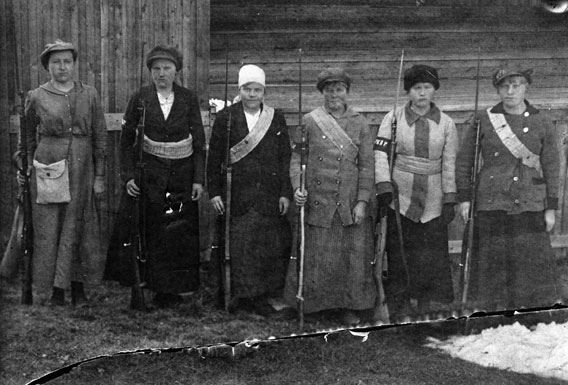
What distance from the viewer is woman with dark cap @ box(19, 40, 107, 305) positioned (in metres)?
5.33

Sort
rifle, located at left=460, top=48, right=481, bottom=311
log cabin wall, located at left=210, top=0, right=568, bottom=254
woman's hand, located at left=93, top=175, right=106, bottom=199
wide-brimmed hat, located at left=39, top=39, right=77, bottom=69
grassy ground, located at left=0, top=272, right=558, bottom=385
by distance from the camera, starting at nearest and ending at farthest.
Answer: grassy ground, located at left=0, top=272, right=558, bottom=385 < wide-brimmed hat, located at left=39, top=39, right=77, bottom=69 < rifle, located at left=460, top=48, right=481, bottom=311 < woman's hand, located at left=93, top=175, right=106, bottom=199 < log cabin wall, located at left=210, top=0, right=568, bottom=254

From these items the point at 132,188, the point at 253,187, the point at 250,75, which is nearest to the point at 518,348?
the point at 253,187

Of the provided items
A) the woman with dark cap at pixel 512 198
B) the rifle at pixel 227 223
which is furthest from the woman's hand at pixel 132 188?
the woman with dark cap at pixel 512 198

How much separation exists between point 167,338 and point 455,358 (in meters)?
1.82

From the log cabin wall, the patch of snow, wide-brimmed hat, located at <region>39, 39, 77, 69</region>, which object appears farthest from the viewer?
the log cabin wall

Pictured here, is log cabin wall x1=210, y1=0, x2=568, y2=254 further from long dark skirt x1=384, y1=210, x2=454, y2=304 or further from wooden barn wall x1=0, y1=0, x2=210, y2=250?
long dark skirt x1=384, y1=210, x2=454, y2=304

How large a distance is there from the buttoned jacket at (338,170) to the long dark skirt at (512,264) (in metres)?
0.86

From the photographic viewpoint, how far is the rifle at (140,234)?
5.44 metres

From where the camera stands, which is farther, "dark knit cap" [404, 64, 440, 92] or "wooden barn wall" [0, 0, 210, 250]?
"wooden barn wall" [0, 0, 210, 250]

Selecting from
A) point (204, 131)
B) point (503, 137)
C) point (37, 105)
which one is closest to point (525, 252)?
point (503, 137)

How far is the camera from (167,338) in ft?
16.8

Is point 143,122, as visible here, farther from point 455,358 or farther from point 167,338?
point 455,358

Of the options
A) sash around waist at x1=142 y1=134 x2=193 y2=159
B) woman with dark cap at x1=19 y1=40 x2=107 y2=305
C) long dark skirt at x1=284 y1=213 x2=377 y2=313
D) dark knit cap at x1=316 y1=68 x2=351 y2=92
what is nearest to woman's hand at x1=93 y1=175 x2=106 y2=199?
woman with dark cap at x1=19 y1=40 x2=107 y2=305

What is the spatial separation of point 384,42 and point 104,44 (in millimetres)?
2734
